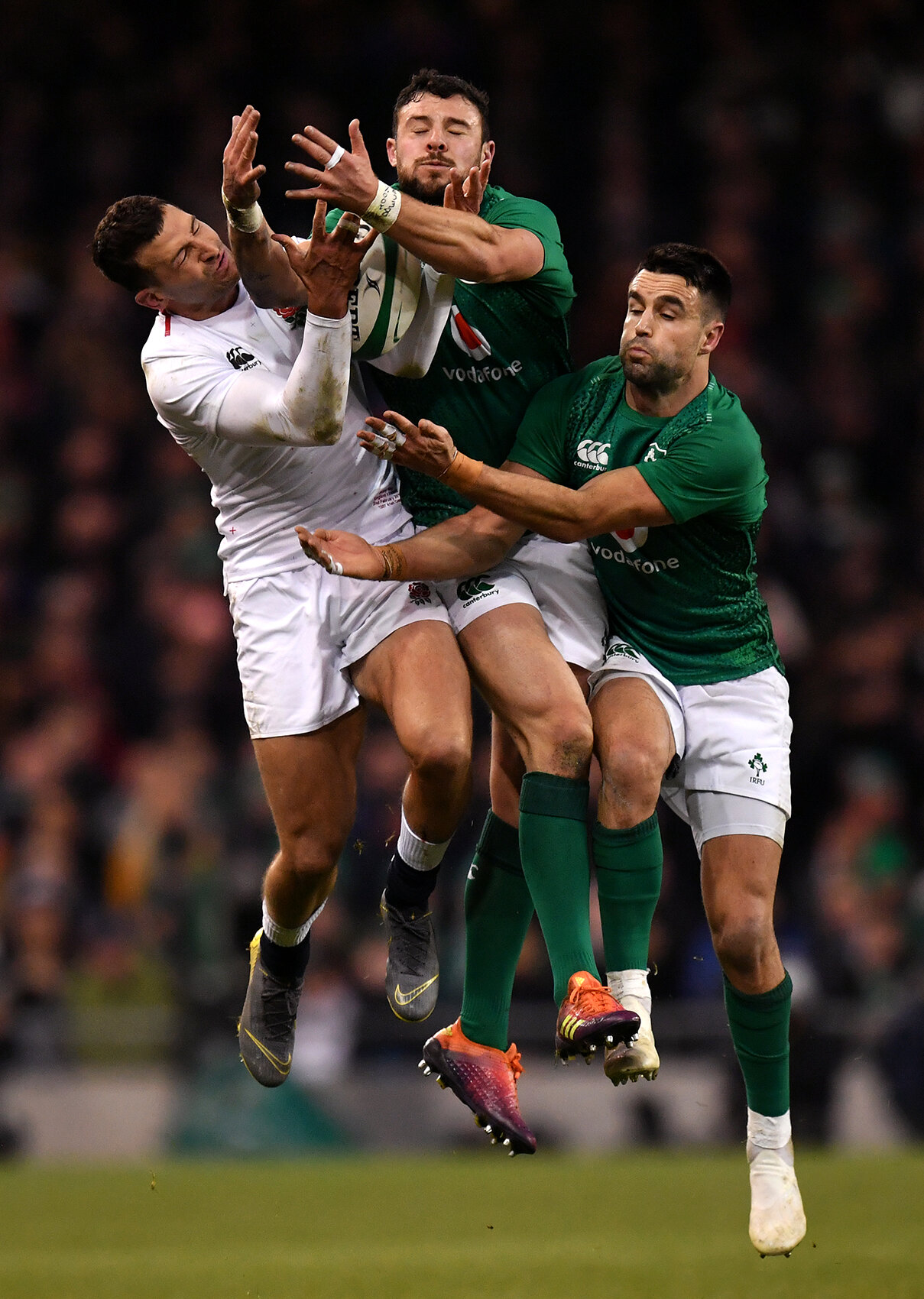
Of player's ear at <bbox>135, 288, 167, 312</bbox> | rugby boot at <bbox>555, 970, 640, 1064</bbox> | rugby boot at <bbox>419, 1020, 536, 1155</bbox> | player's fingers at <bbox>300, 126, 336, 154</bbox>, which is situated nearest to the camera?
rugby boot at <bbox>555, 970, 640, 1064</bbox>

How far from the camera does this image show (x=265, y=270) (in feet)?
16.8

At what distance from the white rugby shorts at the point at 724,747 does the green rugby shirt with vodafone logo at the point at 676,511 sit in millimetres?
60

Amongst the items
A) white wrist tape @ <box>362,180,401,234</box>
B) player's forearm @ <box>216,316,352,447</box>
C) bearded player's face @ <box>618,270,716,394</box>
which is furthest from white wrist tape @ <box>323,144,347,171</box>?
bearded player's face @ <box>618,270,716,394</box>

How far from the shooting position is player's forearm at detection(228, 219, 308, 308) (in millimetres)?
5016

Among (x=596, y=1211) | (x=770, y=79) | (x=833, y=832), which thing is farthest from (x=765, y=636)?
(x=770, y=79)

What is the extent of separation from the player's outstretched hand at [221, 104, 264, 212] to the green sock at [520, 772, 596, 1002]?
1696 millimetres

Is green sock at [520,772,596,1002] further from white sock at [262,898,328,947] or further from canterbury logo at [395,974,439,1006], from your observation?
white sock at [262,898,328,947]

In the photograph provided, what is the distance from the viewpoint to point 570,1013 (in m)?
4.52

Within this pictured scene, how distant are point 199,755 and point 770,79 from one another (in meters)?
6.20

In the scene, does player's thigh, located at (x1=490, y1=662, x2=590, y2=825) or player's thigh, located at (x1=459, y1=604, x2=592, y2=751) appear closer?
player's thigh, located at (x1=459, y1=604, x2=592, y2=751)

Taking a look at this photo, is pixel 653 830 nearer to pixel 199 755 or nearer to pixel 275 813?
pixel 275 813

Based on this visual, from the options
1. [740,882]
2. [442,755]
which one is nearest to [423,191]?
[442,755]

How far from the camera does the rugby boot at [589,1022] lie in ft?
14.5

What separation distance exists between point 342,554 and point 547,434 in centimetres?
69
